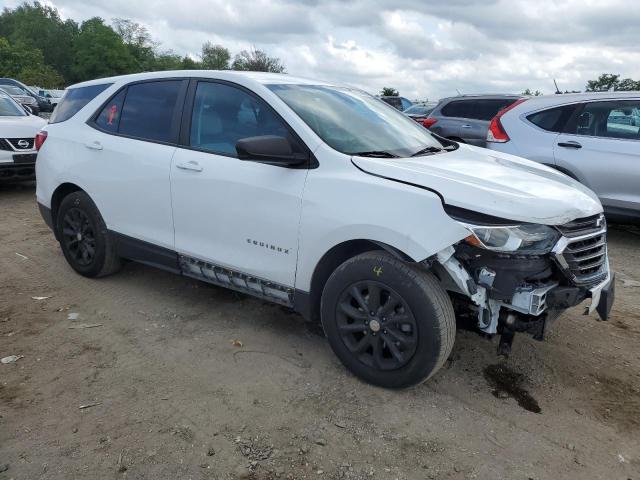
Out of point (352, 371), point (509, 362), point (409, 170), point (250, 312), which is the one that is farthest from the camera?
point (250, 312)

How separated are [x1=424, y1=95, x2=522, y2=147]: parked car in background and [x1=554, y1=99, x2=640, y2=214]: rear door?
3080mm

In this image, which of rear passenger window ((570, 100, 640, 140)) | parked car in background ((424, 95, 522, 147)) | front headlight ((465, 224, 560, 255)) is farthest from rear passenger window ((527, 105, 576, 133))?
front headlight ((465, 224, 560, 255))

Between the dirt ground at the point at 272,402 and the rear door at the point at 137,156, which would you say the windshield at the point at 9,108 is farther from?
the dirt ground at the point at 272,402

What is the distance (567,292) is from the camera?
2736 mm

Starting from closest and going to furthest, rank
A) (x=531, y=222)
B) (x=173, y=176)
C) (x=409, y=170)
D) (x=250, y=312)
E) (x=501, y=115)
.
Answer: (x=531, y=222) → (x=409, y=170) → (x=173, y=176) → (x=250, y=312) → (x=501, y=115)

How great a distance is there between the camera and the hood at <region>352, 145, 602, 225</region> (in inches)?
104

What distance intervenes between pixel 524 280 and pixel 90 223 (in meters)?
3.49

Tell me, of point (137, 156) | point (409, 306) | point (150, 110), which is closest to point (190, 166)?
point (137, 156)

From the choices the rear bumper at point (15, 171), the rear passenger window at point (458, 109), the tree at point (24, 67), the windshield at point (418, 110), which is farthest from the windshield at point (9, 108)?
the tree at point (24, 67)

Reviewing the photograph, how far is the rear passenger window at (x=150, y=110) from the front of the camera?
393 cm

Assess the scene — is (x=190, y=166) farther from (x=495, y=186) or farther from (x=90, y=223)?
(x=495, y=186)

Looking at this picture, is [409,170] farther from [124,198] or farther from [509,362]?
[124,198]

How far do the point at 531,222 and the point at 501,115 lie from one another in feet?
15.8

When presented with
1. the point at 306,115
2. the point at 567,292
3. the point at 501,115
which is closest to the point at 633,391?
the point at 567,292
